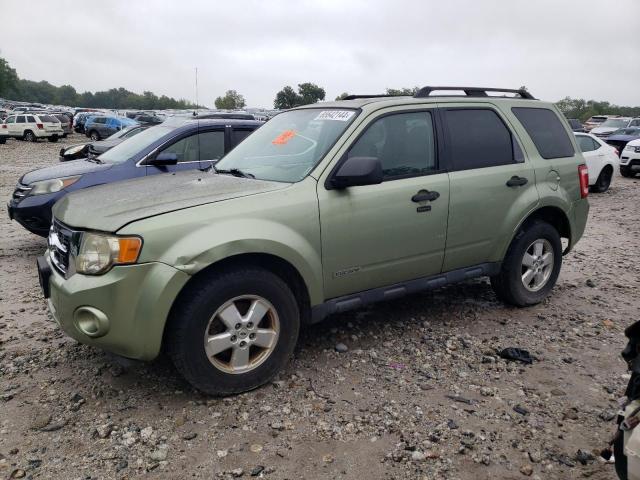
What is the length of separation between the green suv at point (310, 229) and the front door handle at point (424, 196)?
0.6 inches

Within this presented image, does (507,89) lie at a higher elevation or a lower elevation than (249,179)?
Answer: higher

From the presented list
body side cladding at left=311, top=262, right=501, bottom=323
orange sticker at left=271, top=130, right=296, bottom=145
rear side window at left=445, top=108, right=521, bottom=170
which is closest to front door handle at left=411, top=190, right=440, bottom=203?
rear side window at left=445, top=108, right=521, bottom=170

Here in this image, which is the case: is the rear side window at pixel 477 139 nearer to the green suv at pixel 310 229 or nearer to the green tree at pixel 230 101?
the green suv at pixel 310 229

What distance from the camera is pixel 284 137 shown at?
4.22 m

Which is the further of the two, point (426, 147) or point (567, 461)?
point (426, 147)

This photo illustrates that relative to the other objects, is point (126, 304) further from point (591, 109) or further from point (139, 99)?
point (139, 99)

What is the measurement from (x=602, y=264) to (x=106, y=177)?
232 inches

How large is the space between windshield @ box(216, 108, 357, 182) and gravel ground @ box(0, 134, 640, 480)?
4.41ft

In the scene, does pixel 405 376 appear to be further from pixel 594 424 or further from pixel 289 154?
pixel 289 154

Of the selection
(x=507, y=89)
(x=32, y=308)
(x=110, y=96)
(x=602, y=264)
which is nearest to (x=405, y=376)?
(x=507, y=89)

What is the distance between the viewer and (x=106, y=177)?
20.8 feet

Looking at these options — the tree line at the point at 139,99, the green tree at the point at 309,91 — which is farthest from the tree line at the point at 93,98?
the green tree at the point at 309,91

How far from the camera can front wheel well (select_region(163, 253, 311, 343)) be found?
316 cm

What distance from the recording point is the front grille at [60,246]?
329 centimetres
